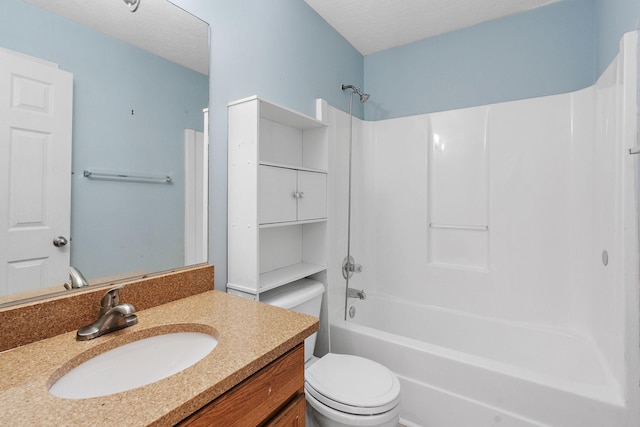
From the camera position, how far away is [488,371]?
1367 mm

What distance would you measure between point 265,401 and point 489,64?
240 cm

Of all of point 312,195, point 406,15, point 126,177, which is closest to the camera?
point 126,177

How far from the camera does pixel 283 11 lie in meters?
1.69

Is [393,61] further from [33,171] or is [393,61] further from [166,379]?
[166,379]

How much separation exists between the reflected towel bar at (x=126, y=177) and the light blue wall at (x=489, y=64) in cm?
184

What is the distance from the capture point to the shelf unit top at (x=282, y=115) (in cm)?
136

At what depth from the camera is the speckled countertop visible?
517mm

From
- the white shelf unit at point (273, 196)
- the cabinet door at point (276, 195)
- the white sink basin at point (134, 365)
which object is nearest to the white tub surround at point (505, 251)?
the white shelf unit at point (273, 196)

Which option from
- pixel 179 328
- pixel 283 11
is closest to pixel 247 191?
pixel 179 328

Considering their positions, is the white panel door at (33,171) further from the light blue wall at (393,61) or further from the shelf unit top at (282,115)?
the shelf unit top at (282,115)

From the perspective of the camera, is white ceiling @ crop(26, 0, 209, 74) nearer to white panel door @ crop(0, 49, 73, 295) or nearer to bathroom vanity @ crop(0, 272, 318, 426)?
white panel door @ crop(0, 49, 73, 295)

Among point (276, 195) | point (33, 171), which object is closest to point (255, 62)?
point (276, 195)

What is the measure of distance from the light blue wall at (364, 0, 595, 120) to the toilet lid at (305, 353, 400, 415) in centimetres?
186

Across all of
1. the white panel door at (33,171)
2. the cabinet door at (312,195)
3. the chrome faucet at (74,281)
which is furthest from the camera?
the cabinet door at (312,195)
